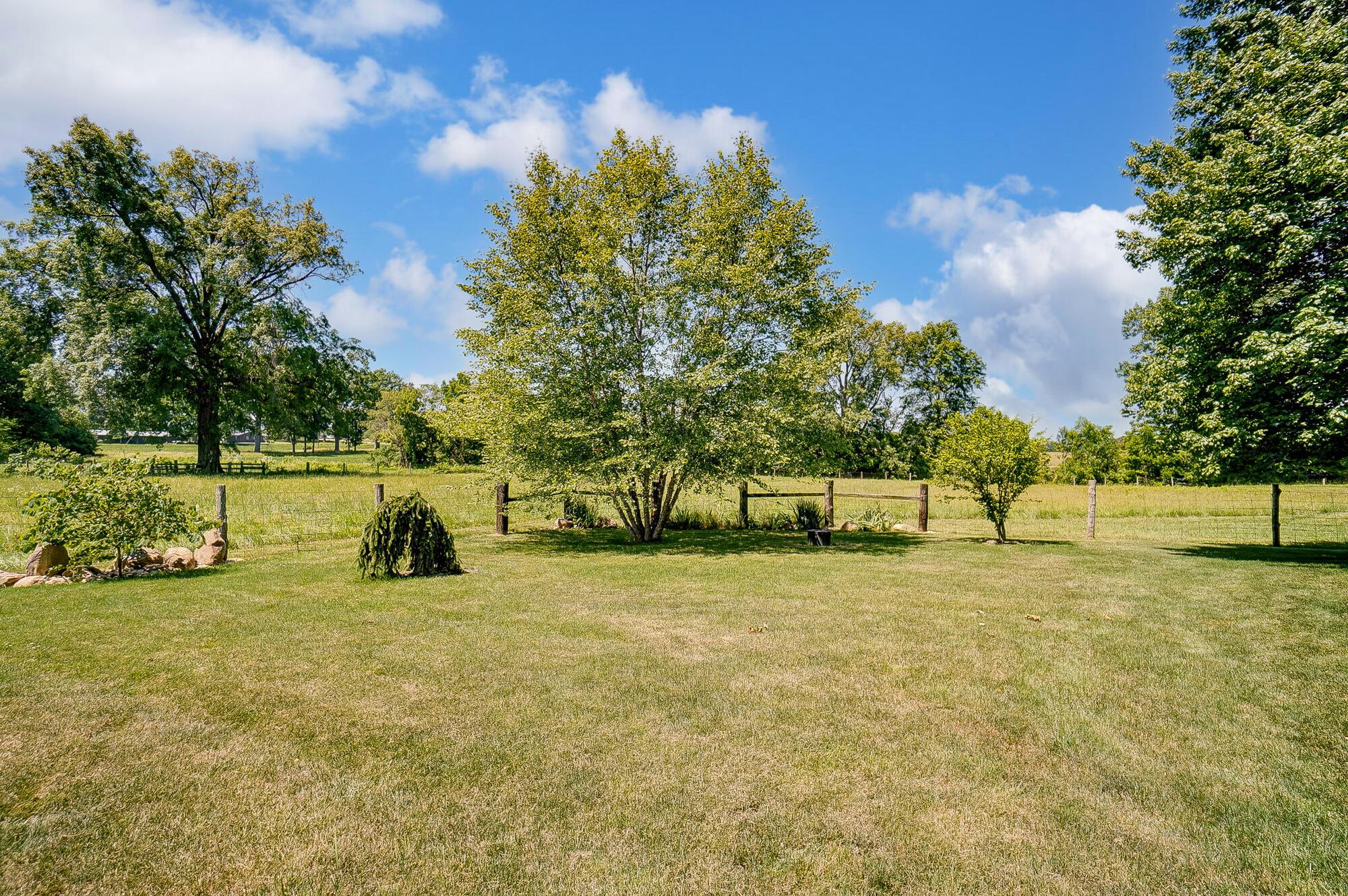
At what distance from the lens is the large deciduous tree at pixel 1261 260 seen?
11.2 metres

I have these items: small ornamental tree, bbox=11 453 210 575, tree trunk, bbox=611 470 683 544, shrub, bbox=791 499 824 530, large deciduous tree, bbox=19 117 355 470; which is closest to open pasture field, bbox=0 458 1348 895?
small ornamental tree, bbox=11 453 210 575

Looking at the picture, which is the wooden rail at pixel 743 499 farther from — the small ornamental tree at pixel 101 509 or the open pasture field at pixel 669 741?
the small ornamental tree at pixel 101 509

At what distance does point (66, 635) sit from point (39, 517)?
4302 mm

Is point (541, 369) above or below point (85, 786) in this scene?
above

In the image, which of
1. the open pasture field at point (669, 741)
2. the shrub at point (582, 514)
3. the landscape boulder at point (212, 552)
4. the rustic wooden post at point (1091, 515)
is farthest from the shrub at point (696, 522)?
the landscape boulder at point (212, 552)

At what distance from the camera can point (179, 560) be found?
10516 millimetres

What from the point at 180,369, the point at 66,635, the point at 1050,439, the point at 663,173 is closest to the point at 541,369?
the point at 663,173

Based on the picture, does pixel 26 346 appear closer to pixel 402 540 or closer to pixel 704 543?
pixel 402 540

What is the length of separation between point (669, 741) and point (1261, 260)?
1560cm

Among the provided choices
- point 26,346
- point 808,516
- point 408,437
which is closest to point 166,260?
point 26,346

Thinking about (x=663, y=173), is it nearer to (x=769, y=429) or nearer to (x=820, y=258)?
(x=820, y=258)

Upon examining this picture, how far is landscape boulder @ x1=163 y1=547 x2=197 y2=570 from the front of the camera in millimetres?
10477

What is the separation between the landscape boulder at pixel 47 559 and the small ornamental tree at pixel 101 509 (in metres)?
0.20

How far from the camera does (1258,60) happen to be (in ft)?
44.5
